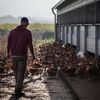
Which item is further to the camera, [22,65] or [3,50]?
[3,50]

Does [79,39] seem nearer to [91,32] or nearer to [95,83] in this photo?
[91,32]

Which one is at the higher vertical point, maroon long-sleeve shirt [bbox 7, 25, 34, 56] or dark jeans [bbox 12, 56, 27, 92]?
maroon long-sleeve shirt [bbox 7, 25, 34, 56]

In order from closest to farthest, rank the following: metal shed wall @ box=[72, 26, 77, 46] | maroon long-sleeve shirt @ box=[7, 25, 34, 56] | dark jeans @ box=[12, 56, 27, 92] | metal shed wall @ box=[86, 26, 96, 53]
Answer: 1. dark jeans @ box=[12, 56, 27, 92]
2. maroon long-sleeve shirt @ box=[7, 25, 34, 56]
3. metal shed wall @ box=[86, 26, 96, 53]
4. metal shed wall @ box=[72, 26, 77, 46]

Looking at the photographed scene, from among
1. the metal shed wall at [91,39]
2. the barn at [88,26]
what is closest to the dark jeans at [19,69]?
the barn at [88,26]

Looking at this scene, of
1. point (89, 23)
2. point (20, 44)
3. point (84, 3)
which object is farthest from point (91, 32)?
point (20, 44)

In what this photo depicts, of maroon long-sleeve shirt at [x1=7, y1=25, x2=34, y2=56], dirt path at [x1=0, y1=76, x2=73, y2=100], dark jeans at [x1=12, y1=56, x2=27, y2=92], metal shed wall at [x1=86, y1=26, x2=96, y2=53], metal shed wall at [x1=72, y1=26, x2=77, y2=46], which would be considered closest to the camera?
dirt path at [x1=0, y1=76, x2=73, y2=100]

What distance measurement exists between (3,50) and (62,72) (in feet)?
19.5

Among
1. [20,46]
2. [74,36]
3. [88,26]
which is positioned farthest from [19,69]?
[74,36]

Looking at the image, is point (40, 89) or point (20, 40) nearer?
point (20, 40)

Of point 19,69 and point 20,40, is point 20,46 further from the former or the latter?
point 19,69

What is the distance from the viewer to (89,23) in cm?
1702

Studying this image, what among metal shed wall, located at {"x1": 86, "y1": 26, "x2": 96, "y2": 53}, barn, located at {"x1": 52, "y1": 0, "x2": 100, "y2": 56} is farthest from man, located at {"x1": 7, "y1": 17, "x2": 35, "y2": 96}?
metal shed wall, located at {"x1": 86, "y1": 26, "x2": 96, "y2": 53}

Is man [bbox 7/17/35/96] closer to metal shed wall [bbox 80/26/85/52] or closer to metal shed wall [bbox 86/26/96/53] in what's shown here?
metal shed wall [bbox 86/26/96/53]

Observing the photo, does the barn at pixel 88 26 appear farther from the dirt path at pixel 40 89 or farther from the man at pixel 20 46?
the man at pixel 20 46
